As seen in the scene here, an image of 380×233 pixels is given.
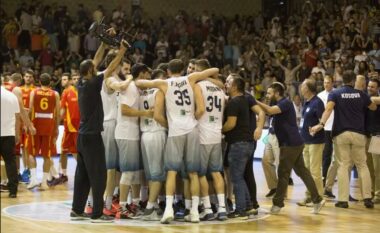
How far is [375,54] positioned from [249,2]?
7.98 m

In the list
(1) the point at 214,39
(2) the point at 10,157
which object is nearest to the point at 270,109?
(2) the point at 10,157

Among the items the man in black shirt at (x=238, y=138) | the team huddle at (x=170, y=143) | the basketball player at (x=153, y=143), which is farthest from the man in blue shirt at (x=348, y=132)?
the basketball player at (x=153, y=143)

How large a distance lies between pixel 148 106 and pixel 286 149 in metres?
1.99

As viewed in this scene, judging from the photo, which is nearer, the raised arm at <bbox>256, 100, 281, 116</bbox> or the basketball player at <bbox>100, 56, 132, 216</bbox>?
the basketball player at <bbox>100, 56, 132, 216</bbox>

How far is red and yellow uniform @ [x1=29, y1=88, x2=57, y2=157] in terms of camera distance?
41.7 feet

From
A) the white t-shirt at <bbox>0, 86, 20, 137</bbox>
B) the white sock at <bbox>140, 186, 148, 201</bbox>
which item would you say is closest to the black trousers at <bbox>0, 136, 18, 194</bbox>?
the white t-shirt at <bbox>0, 86, 20, 137</bbox>

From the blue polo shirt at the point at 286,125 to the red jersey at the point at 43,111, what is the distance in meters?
4.37

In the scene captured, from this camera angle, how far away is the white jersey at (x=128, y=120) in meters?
9.30

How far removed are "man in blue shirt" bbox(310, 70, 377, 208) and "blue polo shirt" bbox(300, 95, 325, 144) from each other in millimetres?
184

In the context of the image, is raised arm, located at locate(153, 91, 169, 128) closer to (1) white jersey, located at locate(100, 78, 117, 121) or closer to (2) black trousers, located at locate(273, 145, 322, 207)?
(1) white jersey, located at locate(100, 78, 117, 121)

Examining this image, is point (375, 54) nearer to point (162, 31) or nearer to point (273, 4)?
point (273, 4)

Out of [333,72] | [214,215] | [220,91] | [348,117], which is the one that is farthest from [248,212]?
[333,72]

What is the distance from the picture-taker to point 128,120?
945 centimetres

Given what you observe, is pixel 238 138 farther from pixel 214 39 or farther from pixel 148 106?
pixel 214 39
